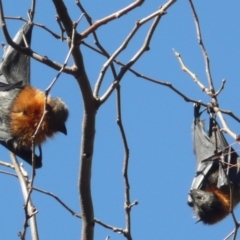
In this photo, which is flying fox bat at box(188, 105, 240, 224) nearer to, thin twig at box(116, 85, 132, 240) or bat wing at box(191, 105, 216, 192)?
bat wing at box(191, 105, 216, 192)

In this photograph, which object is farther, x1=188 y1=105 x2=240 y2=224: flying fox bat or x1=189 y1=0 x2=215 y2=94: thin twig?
x1=188 y1=105 x2=240 y2=224: flying fox bat

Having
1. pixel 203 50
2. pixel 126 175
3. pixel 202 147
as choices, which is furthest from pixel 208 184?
pixel 126 175

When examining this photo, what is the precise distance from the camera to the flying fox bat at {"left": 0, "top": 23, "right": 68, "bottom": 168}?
36.1 ft

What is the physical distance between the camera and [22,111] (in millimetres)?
11273

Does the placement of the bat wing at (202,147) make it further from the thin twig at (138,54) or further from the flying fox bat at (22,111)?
the thin twig at (138,54)

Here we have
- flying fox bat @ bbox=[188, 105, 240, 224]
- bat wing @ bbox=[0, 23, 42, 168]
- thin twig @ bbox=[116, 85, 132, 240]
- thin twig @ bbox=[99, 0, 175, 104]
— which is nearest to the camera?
thin twig @ bbox=[99, 0, 175, 104]

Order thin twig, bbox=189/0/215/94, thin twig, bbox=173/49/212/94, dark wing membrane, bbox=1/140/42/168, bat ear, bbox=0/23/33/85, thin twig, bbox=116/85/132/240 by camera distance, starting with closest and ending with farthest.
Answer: thin twig, bbox=116/85/132/240 → thin twig, bbox=189/0/215/94 → thin twig, bbox=173/49/212/94 → dark wing membrane, bbox=1/140/42/168 → bat ear, bbox=0/23/33/85

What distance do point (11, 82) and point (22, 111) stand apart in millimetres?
662

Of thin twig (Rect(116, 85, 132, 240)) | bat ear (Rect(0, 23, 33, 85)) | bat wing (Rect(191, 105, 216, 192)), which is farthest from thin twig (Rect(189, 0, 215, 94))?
bat wing (Rect(191, 105, 216, 192))

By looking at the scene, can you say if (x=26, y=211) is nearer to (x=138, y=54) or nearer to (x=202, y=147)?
(x=138, y=54)

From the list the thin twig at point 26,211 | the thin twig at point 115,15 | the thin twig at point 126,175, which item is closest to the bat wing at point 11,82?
the thin twig at point 26,211

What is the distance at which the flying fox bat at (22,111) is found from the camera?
1100 centimetres

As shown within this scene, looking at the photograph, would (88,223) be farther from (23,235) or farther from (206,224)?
(206,224)

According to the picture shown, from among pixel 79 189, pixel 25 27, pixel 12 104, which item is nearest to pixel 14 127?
pixel 12 104
